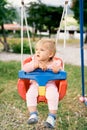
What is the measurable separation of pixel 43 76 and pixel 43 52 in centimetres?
22

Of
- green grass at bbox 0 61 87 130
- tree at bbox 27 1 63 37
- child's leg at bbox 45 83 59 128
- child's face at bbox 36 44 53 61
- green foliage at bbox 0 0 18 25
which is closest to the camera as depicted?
child's leg at bbox 45 83 59 128

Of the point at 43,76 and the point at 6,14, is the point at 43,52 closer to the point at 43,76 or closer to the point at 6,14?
the point at 43,76

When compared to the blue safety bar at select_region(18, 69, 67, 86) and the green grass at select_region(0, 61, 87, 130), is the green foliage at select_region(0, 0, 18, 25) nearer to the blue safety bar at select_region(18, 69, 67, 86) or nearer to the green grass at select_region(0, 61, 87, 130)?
the green grass at select_region(0, 61, 87, 130)

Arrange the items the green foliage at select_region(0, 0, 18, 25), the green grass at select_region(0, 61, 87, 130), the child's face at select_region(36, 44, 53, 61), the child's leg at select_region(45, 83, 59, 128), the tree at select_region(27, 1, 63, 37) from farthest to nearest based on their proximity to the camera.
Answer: the tree at select_region(27, 1, 63, 37) < the green foliage at select_region(0, 0, 18, 25) < the green grass at select_region(0, 61, 87, 130) < the child's face at select_region(36, 44, 53, 61) < the child's leg at select_region(45, 83, 59, 128)

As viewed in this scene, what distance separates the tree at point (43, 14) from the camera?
1330 inches

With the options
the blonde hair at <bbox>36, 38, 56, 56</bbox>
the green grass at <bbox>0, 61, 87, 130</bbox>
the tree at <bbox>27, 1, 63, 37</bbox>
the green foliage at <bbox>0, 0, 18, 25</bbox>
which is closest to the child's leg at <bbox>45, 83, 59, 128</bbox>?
the blonde hair at <bbox>36, 38, 56, 56</bbox>

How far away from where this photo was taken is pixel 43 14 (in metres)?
34.1

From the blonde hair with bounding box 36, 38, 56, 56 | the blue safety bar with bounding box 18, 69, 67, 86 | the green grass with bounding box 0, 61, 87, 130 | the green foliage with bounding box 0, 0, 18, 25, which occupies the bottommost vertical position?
the green foliage with bounding box 0, 0, 18, 25

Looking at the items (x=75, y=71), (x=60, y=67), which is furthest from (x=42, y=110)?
(x=75, y=71)

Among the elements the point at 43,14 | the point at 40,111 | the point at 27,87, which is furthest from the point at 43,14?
the point at 27,87

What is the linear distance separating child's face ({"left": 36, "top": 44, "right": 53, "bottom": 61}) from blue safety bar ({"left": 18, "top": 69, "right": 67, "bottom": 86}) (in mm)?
133

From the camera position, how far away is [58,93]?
367cm

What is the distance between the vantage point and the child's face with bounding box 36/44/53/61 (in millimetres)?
3657

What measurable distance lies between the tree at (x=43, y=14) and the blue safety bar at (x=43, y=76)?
A: 30.0m
